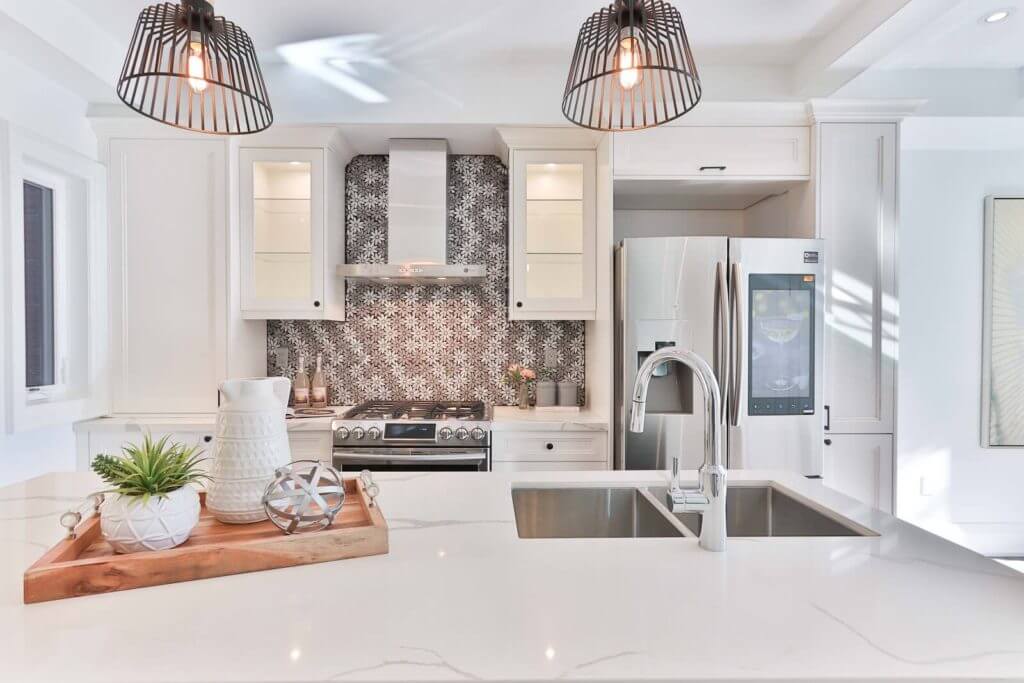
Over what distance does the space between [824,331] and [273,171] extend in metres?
2.82

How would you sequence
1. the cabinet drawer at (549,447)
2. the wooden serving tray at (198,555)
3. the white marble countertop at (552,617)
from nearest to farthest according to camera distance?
1. the white marble countertop at (552,617)
2. the wooden serving tray at (198,555)
3. the cabinet drawer at (549,447)

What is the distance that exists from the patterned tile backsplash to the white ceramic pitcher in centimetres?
226

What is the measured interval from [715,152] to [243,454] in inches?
99.8

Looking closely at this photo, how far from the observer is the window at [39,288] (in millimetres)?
2488

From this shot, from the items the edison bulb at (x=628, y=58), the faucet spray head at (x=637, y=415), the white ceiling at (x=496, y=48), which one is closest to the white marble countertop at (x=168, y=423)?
the white ceiling at (x=496, y=48)

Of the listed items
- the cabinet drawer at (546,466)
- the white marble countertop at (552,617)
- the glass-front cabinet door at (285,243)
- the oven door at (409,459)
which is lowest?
the cabinet drawer at (546,466)

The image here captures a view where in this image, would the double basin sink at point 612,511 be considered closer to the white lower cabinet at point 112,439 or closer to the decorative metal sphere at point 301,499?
the decorative metal sphere at point 301,499

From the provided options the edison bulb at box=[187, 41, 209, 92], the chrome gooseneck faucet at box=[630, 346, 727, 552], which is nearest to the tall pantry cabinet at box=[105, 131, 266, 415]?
the edison bulb at box=[187, 41, 209, 92]

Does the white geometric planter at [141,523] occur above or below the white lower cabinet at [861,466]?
above

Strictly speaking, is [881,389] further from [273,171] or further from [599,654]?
[273,171]

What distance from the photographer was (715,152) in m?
2.83

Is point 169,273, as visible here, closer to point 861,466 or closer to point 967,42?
point 861,466

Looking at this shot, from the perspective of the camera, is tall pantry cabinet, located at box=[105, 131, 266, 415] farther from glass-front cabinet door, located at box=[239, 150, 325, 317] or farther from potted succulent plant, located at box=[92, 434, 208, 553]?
potted succulent plant, located at box=[92, 434, 208, 553]

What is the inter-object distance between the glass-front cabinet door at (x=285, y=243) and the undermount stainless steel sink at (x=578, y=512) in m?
1.84
